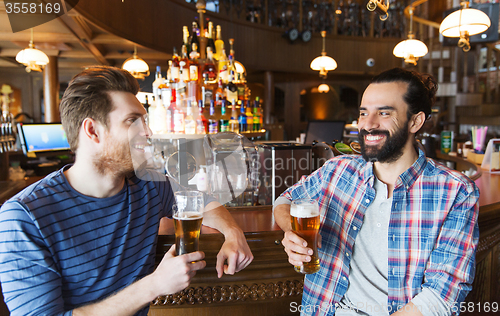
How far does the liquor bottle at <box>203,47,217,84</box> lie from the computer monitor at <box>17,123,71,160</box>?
1686mm

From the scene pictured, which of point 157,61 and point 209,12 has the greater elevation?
point 209,12

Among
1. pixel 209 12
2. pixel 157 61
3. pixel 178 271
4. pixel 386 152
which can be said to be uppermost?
pixel 209 12

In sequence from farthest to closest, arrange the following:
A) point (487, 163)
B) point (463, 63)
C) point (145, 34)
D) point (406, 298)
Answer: point (463, 63), point (145, 34), point (487, 163), point (406, 298)

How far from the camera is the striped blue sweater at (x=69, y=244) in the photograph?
0.83m

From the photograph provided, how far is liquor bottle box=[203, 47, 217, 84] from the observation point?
2.84 meters

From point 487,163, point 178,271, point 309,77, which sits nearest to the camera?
point 178,271

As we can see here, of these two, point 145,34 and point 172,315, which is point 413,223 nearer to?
point 172,315

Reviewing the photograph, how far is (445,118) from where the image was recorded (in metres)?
7.94

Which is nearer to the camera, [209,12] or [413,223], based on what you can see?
[413,223]

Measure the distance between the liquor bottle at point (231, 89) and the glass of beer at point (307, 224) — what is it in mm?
1987

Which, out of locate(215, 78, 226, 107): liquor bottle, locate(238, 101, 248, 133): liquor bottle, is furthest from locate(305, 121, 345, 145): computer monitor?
locate(215, 78, 226, 107): liquor bottle

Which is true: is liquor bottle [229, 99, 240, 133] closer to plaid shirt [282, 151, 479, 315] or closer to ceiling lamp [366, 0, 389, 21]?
ceiling lamp [366, 0, 389, 21]

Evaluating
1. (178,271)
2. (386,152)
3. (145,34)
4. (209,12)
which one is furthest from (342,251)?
(209,12)

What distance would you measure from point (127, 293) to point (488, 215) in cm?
168
